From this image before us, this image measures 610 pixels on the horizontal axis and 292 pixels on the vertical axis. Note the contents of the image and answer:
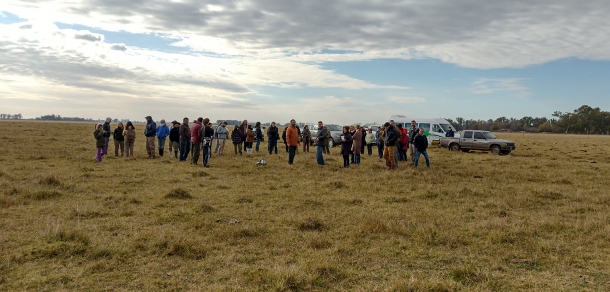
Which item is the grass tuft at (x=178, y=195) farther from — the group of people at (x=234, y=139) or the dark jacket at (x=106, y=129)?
the dark jacket at (x=106, y=129)

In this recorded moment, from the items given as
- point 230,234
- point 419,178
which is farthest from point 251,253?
point 419,178

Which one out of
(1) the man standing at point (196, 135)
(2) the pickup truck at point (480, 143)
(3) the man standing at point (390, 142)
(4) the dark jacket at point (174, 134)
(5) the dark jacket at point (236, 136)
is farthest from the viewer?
(2) the pickup truck at point (480, 143)

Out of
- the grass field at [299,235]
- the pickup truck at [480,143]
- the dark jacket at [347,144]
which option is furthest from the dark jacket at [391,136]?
the pickup truck at [480,143]

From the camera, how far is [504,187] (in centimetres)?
1150

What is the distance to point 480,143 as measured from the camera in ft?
79.7

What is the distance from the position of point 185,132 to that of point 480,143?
17041 millimetres

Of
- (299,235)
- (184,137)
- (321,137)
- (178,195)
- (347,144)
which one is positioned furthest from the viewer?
(184,137)

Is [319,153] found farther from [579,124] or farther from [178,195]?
[579,124]

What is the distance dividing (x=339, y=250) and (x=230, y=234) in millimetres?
1711

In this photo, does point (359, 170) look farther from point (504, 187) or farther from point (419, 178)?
point (504, 187)

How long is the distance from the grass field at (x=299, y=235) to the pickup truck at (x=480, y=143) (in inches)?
468

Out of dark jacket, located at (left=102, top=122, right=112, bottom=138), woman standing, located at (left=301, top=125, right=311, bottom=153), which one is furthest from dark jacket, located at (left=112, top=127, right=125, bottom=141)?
woman standing, located at (left=301, top=125, right=311, bottom=153)

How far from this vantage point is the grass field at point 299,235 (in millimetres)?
4633

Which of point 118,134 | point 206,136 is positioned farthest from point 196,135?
point 118,134
